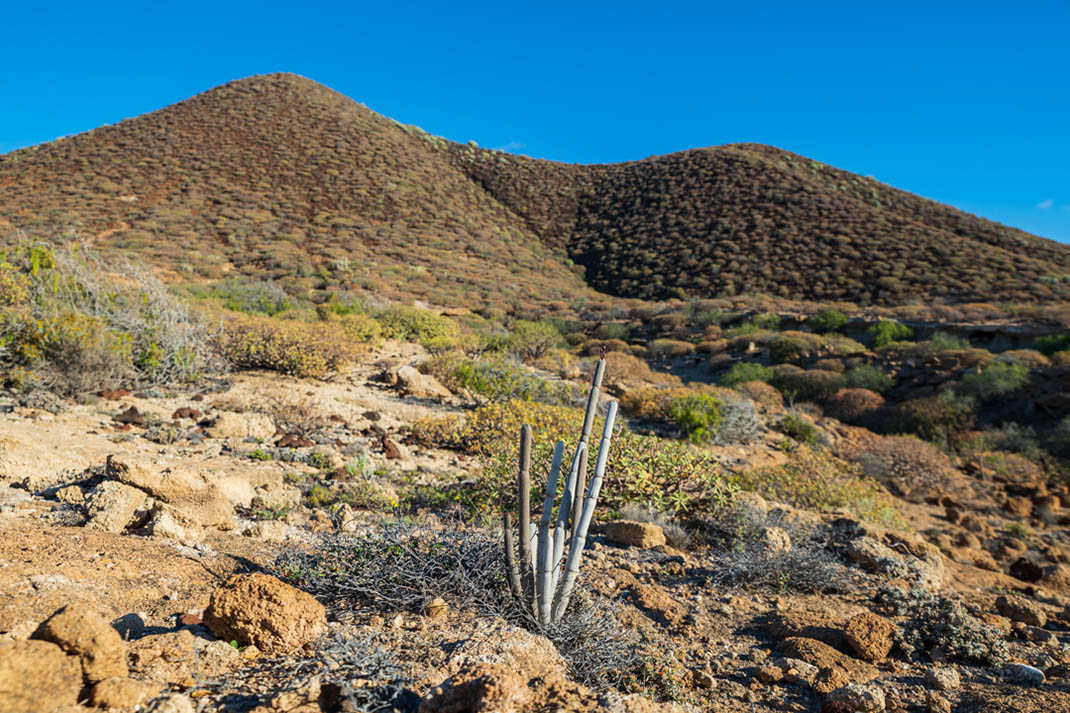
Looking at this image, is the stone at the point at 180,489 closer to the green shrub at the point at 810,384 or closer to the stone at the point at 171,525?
the stone at the point at 171,525

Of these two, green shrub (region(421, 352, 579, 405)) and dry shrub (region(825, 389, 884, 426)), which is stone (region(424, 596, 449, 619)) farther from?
dry shrub (region(825, 389, 884, 426))

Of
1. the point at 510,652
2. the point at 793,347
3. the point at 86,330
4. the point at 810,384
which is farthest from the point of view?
the point at 793,347

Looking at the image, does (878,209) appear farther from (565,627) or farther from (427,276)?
(565,627)

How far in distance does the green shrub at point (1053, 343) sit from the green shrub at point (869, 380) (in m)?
3.57

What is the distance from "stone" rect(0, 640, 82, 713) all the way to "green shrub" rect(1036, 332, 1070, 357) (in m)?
15.5

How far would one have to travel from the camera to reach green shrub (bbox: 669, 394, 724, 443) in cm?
753

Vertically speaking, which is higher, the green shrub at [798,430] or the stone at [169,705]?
the green shrub at [798,430]

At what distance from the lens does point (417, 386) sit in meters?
8.23

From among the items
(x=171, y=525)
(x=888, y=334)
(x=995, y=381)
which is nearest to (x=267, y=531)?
(x=171, y=525)

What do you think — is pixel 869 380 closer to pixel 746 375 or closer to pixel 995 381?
pixel 995 381

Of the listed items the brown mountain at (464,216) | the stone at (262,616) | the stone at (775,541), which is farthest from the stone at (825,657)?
the brown mountain at (464,216)

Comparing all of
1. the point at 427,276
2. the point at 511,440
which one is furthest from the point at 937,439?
the point at 427,276

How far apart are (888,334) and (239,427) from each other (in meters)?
14.2

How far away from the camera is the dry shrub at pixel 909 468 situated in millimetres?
7070
